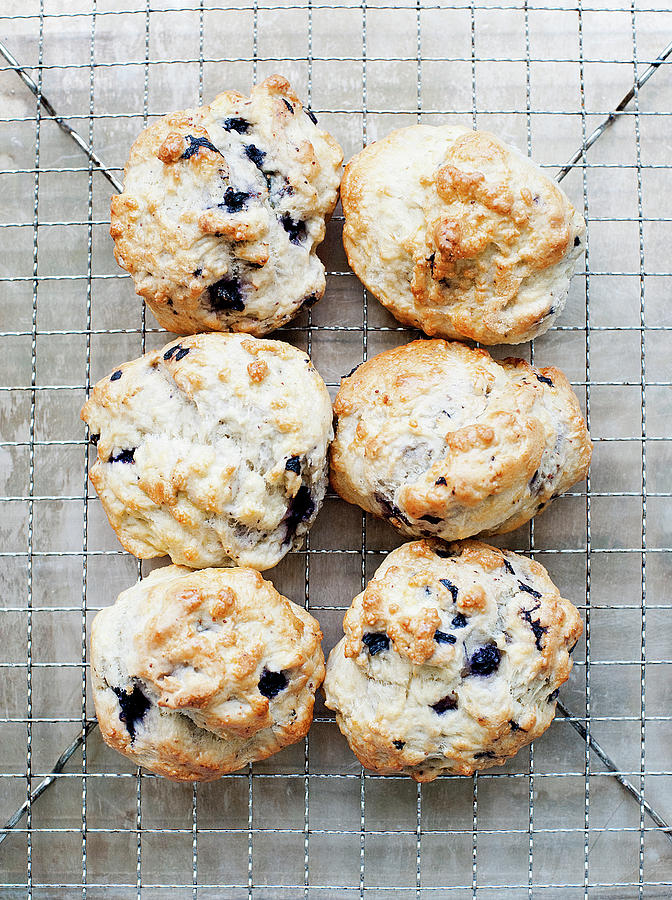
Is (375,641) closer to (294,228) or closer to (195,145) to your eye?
(294,228)

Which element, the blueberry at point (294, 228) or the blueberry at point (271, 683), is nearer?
the blueberry at point (271, 683)

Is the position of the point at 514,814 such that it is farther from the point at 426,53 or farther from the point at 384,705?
the point at 426,53

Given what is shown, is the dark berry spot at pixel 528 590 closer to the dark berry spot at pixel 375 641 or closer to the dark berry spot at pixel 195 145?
the dark berry spot at pixel 375 641

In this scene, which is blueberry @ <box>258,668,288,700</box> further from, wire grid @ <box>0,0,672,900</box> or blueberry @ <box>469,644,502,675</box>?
blueberry @ <box>469,644,502,675</box>

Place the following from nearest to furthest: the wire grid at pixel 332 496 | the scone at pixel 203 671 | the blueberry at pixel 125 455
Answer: the scone at pixel 203 671
the blueberry at pixel 125 455
the wire grid at pixel 332 496

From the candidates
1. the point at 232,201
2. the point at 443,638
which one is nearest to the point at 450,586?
the point at 443,638

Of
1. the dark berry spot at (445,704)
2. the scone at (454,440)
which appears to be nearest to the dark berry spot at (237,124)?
the scone at (454,440)

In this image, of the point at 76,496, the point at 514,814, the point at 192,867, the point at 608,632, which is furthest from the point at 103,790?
the point at 608,632
